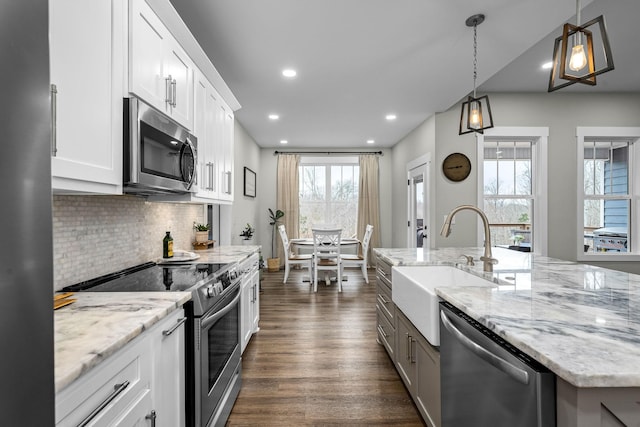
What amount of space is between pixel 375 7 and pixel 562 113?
3.51 meters

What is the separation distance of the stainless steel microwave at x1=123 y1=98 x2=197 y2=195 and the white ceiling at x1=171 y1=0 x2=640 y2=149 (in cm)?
100

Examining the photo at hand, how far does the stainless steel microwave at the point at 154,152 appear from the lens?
1.37 m

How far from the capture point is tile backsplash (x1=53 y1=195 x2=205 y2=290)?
57.7 inches

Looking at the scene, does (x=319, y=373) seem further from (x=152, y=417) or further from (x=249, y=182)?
(x=249, y=182)

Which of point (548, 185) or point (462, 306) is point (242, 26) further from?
point (548, 185)

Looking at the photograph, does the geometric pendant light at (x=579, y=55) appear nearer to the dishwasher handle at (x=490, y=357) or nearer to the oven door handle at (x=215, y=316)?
the dishwasher handle at (x=490, y=357)

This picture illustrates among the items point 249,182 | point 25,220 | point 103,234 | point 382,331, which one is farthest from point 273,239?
point 25,220

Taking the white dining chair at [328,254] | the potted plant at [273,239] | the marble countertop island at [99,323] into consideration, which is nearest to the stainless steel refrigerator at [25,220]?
the marble countertop island at [99,323]

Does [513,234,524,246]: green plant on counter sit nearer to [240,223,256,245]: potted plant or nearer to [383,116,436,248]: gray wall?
[383,116,436,248]: gray wall

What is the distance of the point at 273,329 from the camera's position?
3.32m

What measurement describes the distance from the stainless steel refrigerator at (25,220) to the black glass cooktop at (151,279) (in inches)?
36.9

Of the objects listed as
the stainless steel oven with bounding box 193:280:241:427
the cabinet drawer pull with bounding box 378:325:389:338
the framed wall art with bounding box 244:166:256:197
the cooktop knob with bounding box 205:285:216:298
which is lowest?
the cabinet drawer pull with bounding box 378:325:389:338

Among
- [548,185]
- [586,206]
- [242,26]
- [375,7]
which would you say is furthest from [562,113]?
[242,26]

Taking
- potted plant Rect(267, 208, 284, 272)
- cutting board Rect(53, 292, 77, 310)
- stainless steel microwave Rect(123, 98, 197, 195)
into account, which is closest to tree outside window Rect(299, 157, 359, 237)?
potted plant Rect(267, 208, 284, 272)
